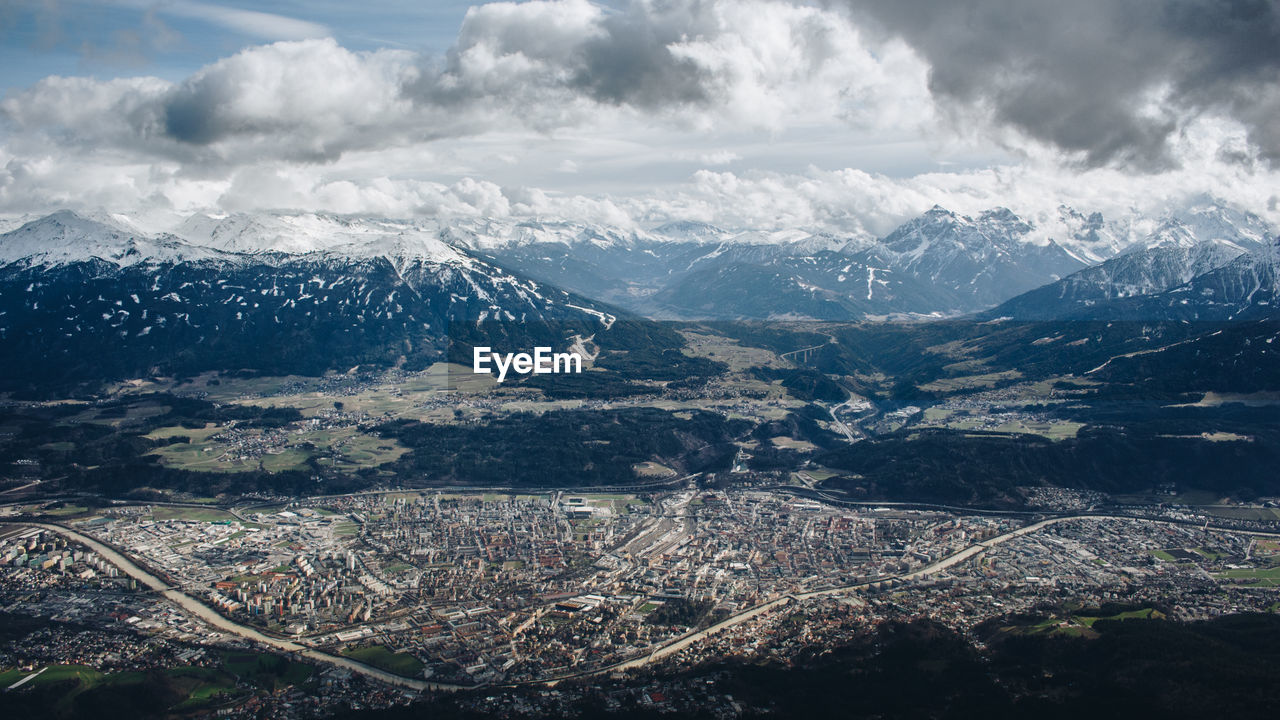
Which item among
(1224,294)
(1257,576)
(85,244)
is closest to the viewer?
(1257,576)

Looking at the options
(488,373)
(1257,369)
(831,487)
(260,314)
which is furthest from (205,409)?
(1257,369)

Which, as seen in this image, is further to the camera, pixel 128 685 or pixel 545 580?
pixel 545 580

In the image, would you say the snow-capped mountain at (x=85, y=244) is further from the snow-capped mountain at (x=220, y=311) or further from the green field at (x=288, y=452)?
the green field at (x=288, y=452)

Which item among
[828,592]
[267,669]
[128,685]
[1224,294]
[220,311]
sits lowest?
[828,592]

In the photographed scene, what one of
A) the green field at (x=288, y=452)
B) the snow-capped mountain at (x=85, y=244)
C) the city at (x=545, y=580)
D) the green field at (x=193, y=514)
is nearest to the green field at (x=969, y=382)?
the city at (x=545, y=580)

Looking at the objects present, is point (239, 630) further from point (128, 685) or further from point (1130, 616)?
point (1130, 616)

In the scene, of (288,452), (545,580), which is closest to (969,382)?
(545,580)

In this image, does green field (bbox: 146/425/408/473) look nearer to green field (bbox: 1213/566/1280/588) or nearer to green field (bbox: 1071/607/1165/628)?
green field (bbox: 1071/607/1165/628)

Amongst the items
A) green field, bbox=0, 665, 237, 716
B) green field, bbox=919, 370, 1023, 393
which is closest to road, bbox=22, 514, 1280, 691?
green field, bbox=0, 665, 237, 716

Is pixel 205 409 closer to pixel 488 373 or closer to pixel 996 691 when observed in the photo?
pixel 488 373
